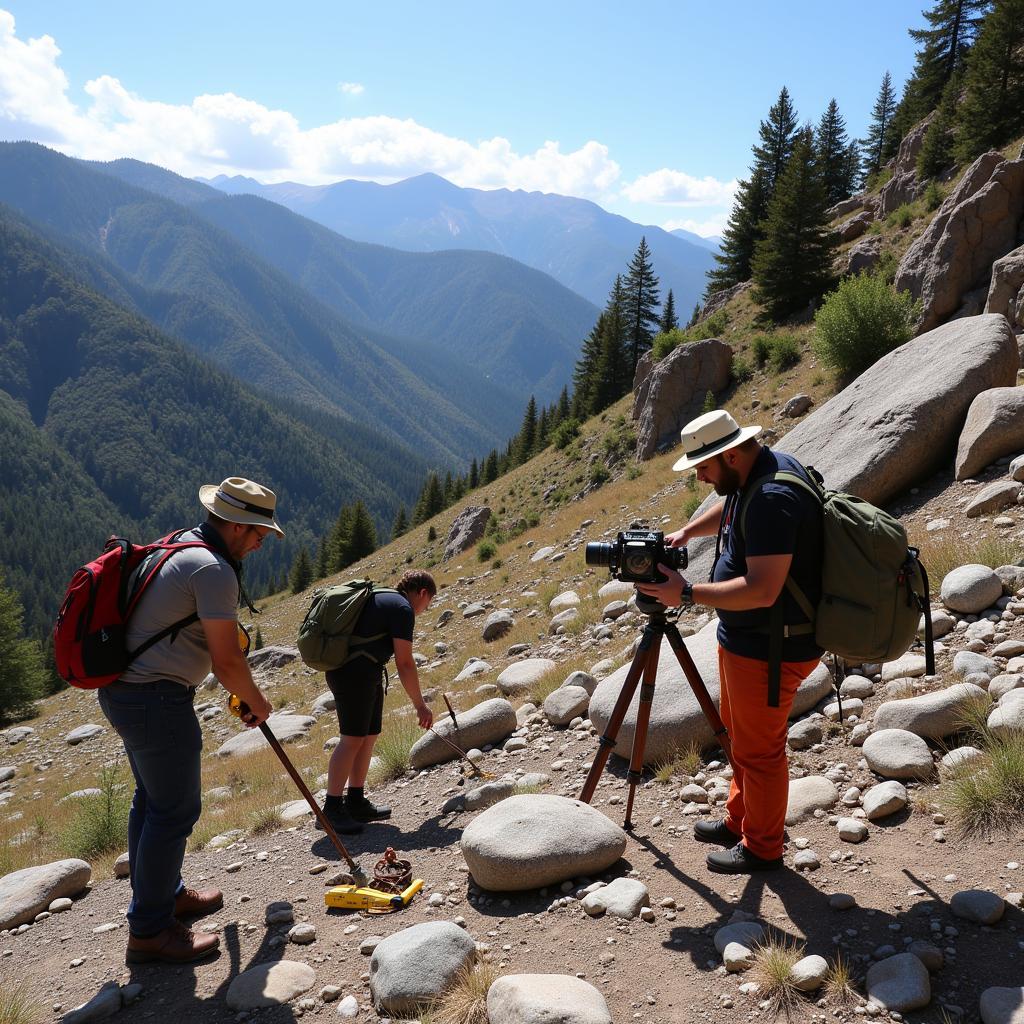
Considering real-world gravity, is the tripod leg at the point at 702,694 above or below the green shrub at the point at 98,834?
above

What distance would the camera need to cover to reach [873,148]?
2532 inches

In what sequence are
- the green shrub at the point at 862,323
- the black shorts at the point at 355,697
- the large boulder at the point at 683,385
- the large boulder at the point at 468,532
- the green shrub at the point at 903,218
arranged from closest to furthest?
1. the black shorts at the point at 355,697
2. the green shrub at the point at 862,323
3. the large boulder at the point at 683,385
4. the green shrub at the point at 903,218
5. the large boulder at the point at 468,532

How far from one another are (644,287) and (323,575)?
35188 millimetres

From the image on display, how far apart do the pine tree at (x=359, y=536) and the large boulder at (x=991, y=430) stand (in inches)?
2158

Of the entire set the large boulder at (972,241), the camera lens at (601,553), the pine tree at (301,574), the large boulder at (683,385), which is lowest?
the pine tree at (301,574)

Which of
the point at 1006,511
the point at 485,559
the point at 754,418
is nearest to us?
the point at 1006,511

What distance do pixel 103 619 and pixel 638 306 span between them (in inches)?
2055

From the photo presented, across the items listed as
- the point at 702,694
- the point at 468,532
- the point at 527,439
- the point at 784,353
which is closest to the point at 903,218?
the point at 784,353

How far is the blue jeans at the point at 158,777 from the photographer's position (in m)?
4.34

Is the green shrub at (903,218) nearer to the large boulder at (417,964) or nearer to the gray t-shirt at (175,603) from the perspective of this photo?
the gray t-shirt at (175,603)

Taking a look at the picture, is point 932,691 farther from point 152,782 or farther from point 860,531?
point 152,782

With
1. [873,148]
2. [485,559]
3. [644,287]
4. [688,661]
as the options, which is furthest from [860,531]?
[873,148]

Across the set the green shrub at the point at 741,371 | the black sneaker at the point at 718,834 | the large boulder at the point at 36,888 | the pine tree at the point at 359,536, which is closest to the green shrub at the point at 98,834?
the large boulder at the point at 36,888

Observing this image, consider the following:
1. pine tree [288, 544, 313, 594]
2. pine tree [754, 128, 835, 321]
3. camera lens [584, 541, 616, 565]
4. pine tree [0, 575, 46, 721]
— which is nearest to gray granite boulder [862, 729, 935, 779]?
camera lens [584, 541, 616, 565]
